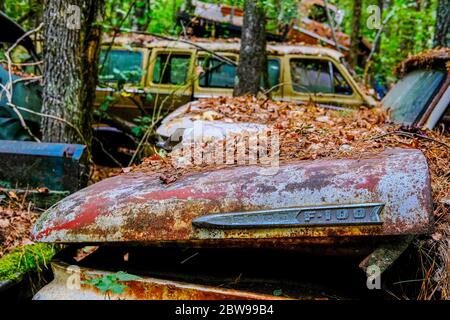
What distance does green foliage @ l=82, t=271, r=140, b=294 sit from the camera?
2.18 m

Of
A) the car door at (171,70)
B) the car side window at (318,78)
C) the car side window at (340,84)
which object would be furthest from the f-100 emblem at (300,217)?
the car door at (171,70)

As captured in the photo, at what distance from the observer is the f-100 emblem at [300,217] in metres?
1.98

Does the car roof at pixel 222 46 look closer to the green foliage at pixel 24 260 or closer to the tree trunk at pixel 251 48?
the tree trunk at pixel 251 48

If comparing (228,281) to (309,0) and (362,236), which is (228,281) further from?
(309,0)

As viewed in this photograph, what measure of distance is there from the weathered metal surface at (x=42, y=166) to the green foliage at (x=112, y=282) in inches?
61.9

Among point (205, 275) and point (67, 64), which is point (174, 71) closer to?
point (67, 64)

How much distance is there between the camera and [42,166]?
3.72m

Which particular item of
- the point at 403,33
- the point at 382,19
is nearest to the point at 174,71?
the point at 382,19

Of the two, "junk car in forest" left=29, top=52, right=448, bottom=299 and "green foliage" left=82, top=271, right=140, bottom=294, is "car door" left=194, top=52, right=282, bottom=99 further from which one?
"green foliage" left=82, top=271, right=140, bottom=294

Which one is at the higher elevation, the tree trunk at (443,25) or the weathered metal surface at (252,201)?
the tree trunk at (443,25)

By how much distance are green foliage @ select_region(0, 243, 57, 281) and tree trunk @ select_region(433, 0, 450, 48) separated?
556 cm

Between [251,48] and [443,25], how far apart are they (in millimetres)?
2521

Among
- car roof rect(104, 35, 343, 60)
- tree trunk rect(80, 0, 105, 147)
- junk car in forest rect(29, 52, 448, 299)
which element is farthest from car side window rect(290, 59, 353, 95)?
junk car in forest rect(29, 52, 448, 299)
